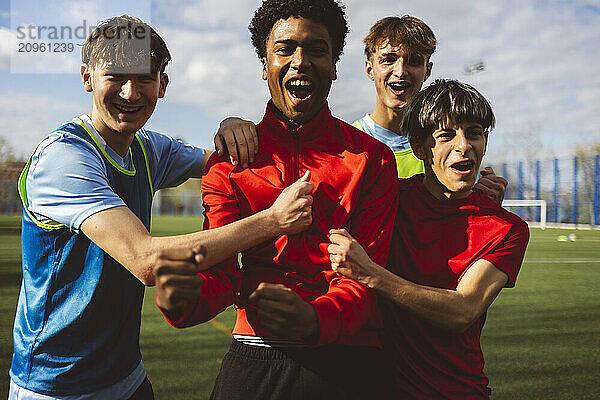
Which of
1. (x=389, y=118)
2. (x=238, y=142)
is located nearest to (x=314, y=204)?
(x=238, y=142)

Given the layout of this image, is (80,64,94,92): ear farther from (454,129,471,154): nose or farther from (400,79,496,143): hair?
(454,129,471,154): nose

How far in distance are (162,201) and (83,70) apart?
52.5m

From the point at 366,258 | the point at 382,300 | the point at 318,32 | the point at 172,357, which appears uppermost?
the point at 318,32

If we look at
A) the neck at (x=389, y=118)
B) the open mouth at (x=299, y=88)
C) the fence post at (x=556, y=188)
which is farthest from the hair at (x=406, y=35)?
the fence post at (x=556, y=188)

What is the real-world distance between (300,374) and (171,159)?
5.77 feet

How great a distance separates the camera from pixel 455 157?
7.53 feet

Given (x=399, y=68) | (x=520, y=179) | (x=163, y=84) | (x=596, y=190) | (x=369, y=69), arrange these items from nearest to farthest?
(x=163, y=84), (x=399, y=68), (x=369, y=69), (x=596, y=190), (x=520, y=179)

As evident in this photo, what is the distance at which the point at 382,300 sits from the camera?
2311 mm

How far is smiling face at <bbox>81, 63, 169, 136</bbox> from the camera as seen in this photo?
8.57 feet

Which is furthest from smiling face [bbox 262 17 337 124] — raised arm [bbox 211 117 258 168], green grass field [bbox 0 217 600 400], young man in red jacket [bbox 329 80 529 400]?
green grass field [bbox 0 217 600 400]

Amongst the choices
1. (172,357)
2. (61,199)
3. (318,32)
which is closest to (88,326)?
(61,199)

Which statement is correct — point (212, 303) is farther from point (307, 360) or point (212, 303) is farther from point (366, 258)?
point (366, 258)

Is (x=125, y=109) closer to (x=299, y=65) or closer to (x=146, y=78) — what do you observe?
(x=146, y=78)

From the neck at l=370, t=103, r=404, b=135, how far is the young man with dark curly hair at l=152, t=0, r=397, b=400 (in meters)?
1.44
